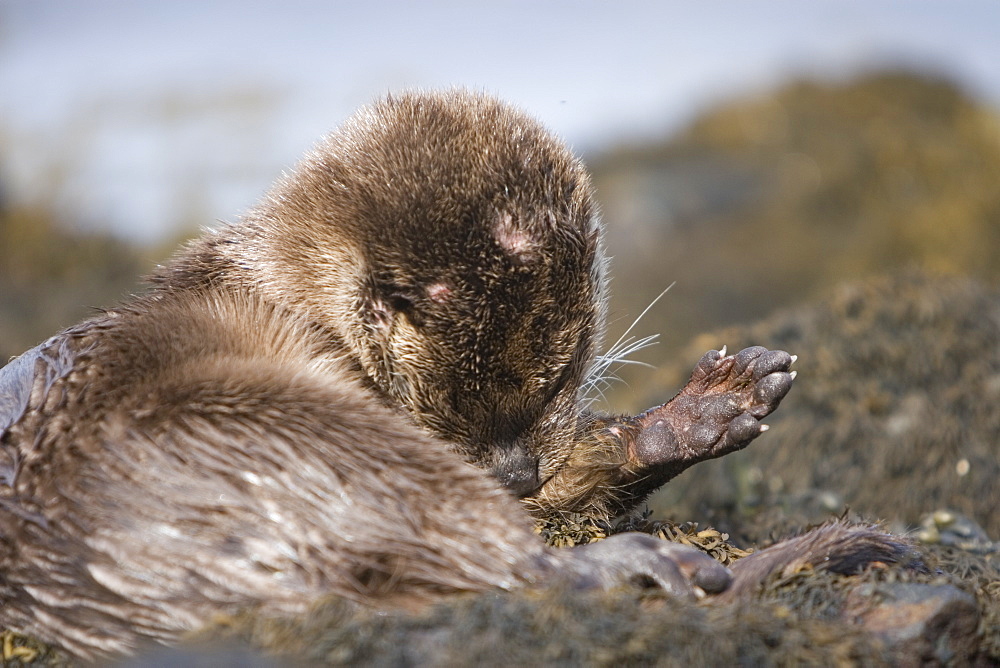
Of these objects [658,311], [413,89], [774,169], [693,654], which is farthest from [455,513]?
[774,169]

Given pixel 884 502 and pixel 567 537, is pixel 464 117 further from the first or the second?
pixel 884 502

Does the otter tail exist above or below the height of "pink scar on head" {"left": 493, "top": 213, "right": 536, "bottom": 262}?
below

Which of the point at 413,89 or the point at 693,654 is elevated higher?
the point at 413,89

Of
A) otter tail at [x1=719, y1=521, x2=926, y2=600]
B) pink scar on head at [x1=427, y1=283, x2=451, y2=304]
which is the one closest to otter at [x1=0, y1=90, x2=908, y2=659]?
pink scar on head at [x1=427, y1=283, x2=451, y2=304]

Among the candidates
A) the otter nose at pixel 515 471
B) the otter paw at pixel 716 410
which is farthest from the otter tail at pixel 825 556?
the otter nose at pixel 515 471

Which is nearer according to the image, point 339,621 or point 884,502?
point 339,621

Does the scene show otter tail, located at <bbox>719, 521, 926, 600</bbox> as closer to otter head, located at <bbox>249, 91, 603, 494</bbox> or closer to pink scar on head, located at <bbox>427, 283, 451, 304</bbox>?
otter head, located at <bbox>249, 91, 603, 494</bbox>

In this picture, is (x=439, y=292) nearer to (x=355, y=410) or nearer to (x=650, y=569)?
(x=355, y=410)
